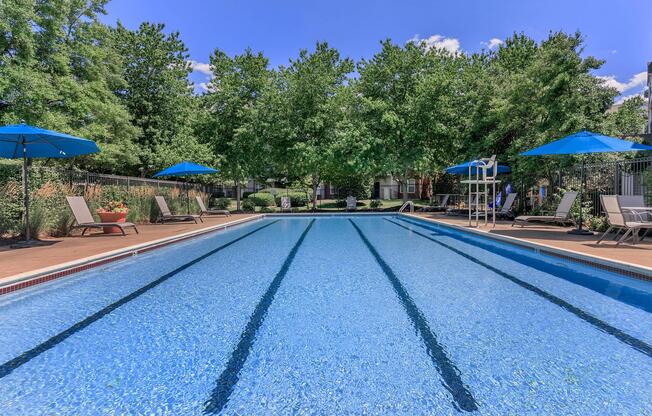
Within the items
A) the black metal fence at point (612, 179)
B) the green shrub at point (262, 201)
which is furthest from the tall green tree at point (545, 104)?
the green shrub at point (262, 201)

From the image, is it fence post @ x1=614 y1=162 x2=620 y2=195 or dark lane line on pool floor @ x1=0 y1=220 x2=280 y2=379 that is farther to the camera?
fence post @ x1=614 y1=162 x2=620 y2=195

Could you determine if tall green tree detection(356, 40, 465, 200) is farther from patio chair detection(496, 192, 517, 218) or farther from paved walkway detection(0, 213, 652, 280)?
paved walkway detection(0, 213, 652, 280)

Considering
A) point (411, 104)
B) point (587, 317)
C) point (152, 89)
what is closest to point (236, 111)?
point (152, 89)

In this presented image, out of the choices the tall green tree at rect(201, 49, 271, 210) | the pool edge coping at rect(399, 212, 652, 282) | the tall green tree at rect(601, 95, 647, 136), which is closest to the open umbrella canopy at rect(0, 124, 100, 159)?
the pool edge coping at rect(399, 212, 652, 282)

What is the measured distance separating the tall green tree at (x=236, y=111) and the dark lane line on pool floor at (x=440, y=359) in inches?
713

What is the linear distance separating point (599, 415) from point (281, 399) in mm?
2094

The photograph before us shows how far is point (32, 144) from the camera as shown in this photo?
849cm

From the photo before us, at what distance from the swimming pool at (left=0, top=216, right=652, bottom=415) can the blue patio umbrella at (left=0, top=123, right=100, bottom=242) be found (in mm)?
3435

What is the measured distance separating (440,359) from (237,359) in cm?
179

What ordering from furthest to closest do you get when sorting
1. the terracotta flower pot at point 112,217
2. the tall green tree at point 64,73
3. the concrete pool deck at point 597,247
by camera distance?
the tall green tree at point 64,73, the terracotta flower pot at point 112,217, the concrete pool deck at point 597,247

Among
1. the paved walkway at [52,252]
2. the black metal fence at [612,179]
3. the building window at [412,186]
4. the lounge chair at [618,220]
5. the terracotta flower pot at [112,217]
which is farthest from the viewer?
the building window at [412,186]

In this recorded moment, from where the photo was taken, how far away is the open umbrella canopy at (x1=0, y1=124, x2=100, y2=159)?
293 inches

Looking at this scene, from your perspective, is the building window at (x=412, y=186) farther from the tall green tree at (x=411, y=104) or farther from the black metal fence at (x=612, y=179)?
the black metal fence at (x=612, y=179)

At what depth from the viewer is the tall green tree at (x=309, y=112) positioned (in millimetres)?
21203
